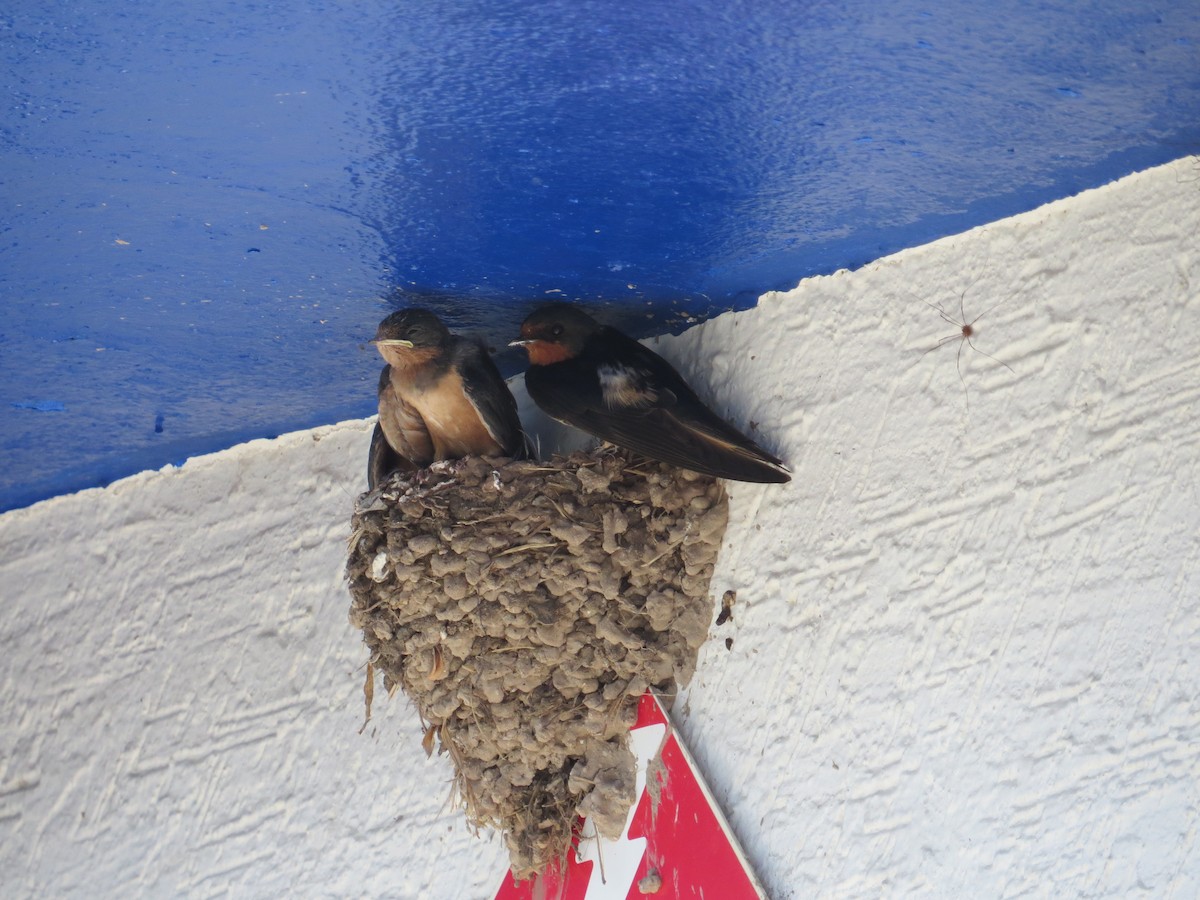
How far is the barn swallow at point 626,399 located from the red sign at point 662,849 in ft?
1.85

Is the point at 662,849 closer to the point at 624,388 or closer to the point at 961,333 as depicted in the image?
the point at 624,388

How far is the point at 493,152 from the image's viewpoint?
2.23 meters

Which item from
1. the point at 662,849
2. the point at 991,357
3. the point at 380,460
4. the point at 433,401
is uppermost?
the point at 991,357

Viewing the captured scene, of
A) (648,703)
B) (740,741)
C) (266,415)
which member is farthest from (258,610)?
(740,741)

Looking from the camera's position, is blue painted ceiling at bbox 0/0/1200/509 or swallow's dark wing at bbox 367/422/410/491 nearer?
blue painted ceiling at bbox 0/0/1200/509

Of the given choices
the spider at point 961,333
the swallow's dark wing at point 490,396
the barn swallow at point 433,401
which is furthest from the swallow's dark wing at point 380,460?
the spider at point 961,333

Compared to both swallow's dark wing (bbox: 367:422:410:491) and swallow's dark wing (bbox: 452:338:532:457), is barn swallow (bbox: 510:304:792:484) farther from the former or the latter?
swallow's dark wing (bbox: 367:422:410:491)

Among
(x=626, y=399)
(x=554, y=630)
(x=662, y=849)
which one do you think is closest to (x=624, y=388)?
(x=626, y=399)

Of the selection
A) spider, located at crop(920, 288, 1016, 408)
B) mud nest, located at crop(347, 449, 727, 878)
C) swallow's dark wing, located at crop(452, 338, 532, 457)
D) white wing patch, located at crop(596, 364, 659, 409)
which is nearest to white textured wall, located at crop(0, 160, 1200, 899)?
spider, located at crop(920, 288, 1016, 408)

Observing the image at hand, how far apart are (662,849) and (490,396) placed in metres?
1.17

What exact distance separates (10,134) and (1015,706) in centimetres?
212

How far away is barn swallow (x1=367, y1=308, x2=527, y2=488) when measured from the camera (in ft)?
9.34

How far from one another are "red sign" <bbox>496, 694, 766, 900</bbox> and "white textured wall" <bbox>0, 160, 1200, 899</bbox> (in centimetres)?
6

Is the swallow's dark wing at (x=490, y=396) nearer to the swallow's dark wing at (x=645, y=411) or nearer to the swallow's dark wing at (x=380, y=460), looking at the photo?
the swallow's dark wing at (x=645, y=411)
